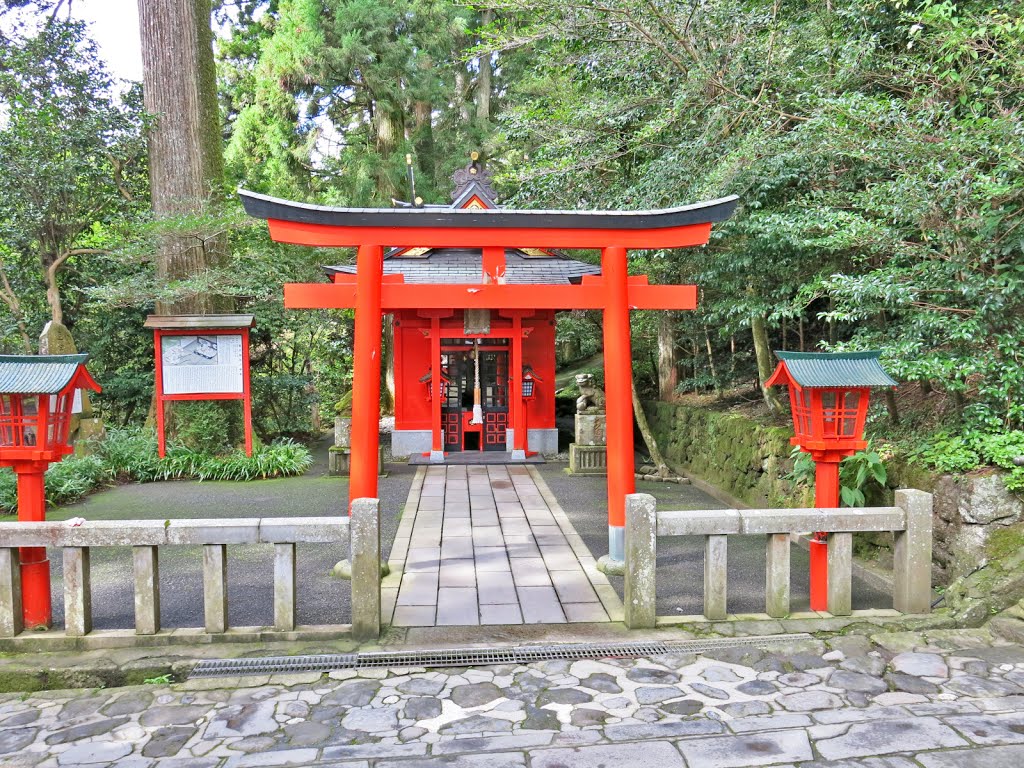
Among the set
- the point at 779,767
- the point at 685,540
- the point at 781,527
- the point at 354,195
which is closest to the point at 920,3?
the point at 781,527

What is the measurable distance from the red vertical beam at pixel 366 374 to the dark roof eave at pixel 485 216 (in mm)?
335

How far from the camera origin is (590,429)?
11812 millimetres

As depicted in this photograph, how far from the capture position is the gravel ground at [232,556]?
5.17 meters

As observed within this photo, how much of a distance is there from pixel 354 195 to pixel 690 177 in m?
11.5

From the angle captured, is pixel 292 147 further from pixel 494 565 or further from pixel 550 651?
pixel 550 651

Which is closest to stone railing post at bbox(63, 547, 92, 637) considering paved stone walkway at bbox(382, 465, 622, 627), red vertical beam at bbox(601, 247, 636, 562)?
paved stone walkway at bbox(382, 465, 622, 627)

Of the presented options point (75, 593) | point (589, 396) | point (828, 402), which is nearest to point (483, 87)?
point (589, 396)

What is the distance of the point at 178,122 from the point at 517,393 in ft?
26.2

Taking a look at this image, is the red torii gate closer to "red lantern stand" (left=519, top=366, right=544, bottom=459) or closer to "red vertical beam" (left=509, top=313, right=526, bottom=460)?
"red vertical beam" (left=509, top=313, right=526, bottom=460)

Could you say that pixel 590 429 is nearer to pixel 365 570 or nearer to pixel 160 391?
pixel 160 391

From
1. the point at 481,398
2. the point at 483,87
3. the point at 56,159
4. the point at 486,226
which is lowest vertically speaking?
the point at 481,398

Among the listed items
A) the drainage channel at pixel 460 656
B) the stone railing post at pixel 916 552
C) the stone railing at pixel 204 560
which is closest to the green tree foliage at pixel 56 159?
the stone railing at pixel 204 560

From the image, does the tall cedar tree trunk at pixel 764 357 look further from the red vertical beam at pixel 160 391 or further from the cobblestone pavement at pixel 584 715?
the red vertical beam at pixel 160 391

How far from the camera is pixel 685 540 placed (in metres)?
7.00
